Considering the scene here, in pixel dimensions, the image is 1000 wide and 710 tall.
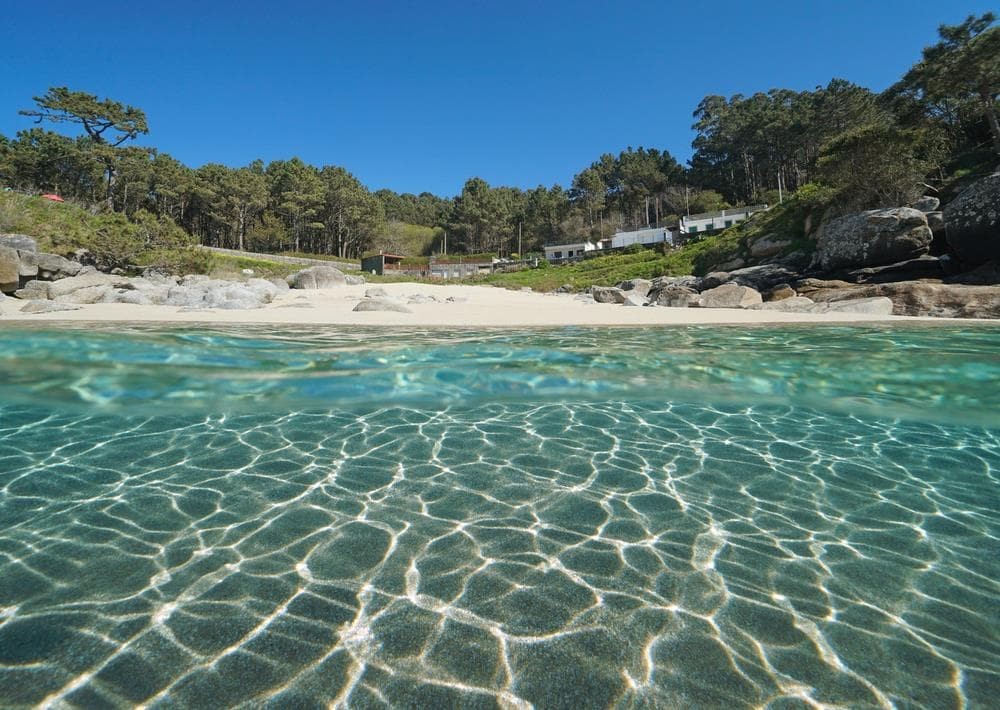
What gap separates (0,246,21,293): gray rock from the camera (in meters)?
16.4

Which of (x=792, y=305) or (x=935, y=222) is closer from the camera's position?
(x=792, y=305)

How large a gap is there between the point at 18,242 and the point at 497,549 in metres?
26.1

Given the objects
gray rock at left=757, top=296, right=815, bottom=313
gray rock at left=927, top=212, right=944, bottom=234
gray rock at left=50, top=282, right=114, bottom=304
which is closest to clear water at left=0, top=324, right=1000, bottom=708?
gray rock at left=757, top=296, right=815, bottom=313

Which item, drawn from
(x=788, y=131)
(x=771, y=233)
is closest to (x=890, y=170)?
(x=771, y=233)

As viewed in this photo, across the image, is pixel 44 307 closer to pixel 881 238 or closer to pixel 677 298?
pixel 677 298

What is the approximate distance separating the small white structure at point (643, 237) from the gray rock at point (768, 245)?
22.9 meters

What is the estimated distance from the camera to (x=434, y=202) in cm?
10062

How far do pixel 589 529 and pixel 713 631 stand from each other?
84 cm

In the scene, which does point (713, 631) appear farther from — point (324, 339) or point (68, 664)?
point (324, 339)

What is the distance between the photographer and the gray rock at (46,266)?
1855 cm

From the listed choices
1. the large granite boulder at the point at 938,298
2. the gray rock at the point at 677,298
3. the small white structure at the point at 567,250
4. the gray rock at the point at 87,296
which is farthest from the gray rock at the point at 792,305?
the small white structure at the point at 567,250

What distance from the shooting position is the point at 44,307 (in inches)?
529

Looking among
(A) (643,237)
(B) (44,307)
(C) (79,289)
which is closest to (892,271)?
(B) (44,307)

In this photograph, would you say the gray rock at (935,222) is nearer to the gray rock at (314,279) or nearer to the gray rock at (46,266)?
the gray rock at (314,279)
